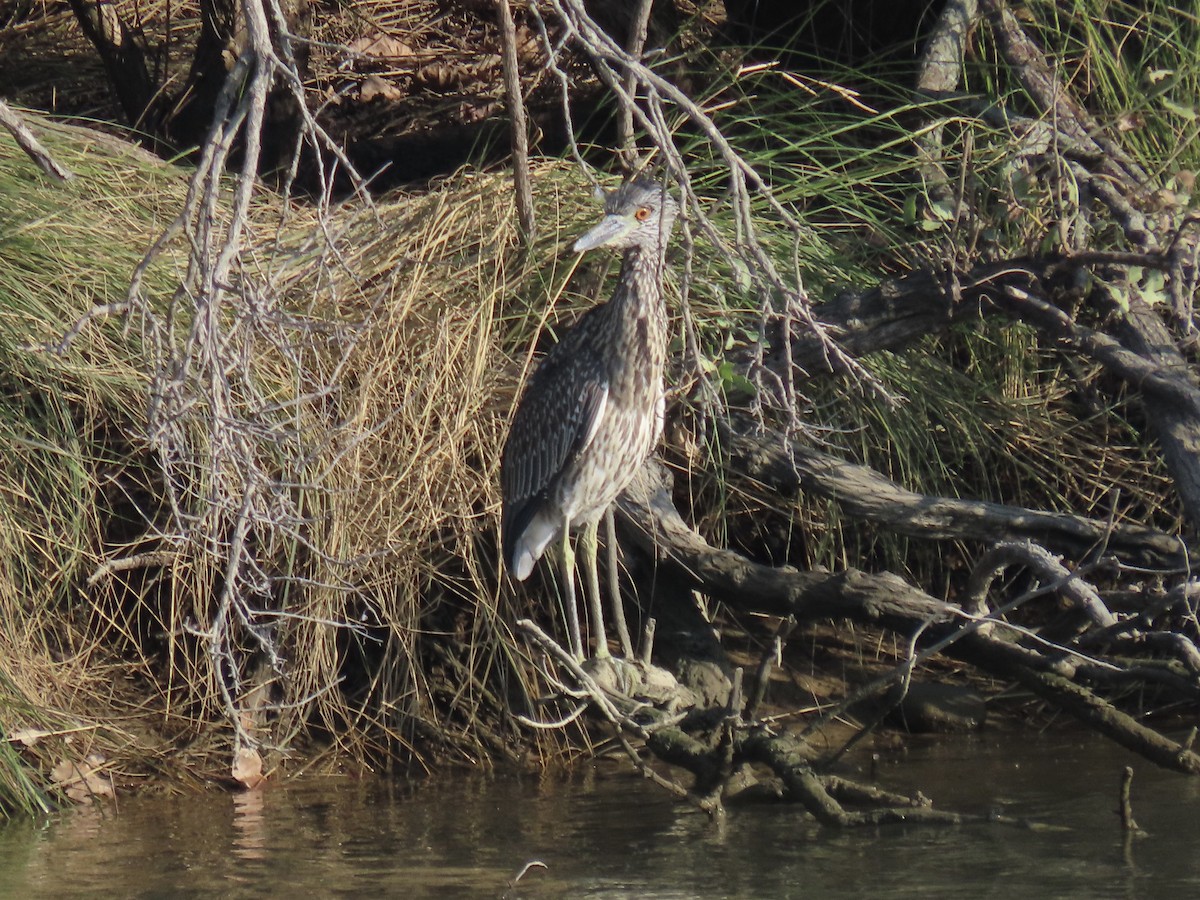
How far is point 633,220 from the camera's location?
4.78 metres

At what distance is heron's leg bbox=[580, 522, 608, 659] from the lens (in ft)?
15.5

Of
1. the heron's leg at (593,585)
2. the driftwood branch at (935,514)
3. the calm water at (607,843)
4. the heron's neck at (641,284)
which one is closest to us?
the calm water at (607,843)

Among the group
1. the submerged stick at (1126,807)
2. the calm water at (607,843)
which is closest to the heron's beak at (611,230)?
the calm water at (607,843)

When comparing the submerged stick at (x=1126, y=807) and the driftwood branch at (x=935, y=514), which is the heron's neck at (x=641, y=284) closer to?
the driftwood branch at (x=935, y=514)

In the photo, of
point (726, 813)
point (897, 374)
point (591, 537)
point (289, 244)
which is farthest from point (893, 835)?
point (289, 244)

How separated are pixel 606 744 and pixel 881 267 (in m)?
2.00

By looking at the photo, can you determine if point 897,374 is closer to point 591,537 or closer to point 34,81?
point 591,537

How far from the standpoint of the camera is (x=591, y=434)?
4.79 m

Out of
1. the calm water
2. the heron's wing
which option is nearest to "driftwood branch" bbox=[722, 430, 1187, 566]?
the heron's wing

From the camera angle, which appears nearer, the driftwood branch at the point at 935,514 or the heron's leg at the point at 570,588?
the driftwood branch at the point at 935,514

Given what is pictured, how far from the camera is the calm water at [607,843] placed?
3.90 meters

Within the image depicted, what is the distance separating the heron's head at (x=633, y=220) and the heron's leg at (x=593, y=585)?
0.89m

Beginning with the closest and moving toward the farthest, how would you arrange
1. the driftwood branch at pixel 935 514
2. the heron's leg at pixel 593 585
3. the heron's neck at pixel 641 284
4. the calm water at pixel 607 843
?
the calm water at pixel 607 843, the driftwood branch at pixel 935 514, the heron's leg at pixel 593 585, the heron's neck at pixel 641 284

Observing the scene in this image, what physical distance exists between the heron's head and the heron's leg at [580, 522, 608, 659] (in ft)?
2.92
